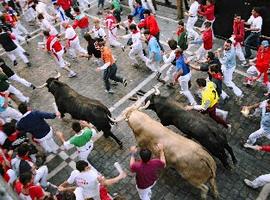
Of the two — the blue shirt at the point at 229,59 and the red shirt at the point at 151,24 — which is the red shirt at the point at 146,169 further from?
the red shirt at the point at 151,24

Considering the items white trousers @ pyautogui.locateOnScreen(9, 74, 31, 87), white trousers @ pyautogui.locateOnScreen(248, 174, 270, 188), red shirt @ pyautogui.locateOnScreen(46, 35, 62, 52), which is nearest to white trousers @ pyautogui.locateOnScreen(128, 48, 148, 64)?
red shirt @ pyautogui.locateOnScreen(46, 35, 62, 52)

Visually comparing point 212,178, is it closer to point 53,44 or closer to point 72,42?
point 53,44

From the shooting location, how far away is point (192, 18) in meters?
15.3

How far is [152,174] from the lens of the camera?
7.92m

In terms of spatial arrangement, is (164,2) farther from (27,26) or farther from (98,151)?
(98,151)

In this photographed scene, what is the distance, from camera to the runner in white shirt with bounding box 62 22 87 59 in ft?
47.3

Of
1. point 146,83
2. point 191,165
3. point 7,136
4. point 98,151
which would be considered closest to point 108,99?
point 146,83

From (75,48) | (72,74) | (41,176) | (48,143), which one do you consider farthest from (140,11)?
(41,176)

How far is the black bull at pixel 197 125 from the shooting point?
9305mm

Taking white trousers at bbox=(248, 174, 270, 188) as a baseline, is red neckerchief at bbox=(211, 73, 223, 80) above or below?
above

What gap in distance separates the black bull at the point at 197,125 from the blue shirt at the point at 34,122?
125 inches

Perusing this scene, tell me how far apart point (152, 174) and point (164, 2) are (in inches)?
504

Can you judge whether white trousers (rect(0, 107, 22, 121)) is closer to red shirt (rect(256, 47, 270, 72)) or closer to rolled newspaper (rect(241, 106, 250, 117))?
rolled newspaper (rect(241, 106, 250, 117))

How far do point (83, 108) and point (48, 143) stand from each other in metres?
1.48
